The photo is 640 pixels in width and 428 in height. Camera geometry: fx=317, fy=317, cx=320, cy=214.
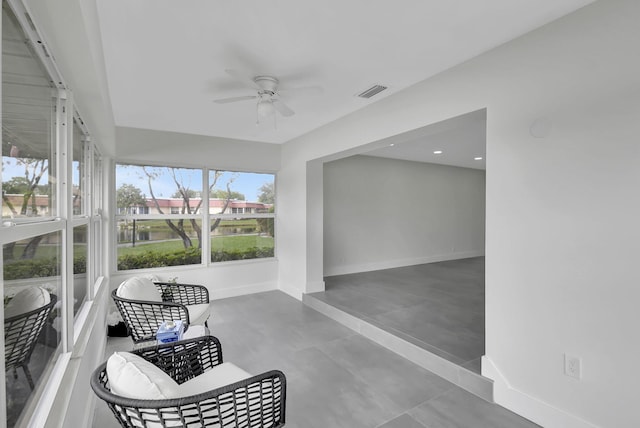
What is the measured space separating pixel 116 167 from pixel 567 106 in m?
5.06

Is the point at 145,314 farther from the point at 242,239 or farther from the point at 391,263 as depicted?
the point at 391,263

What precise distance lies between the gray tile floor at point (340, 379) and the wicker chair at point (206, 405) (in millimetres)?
791

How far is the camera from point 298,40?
223cm

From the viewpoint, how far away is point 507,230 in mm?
2289

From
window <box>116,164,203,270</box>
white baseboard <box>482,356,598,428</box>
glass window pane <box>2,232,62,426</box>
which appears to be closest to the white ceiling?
glass window pane <box>2,232,62,426</box>

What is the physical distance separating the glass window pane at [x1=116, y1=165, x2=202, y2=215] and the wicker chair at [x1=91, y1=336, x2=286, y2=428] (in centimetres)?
331

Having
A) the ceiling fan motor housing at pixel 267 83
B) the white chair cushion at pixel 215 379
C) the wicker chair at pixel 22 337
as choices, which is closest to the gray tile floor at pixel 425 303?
the white chair cushion at pixel 215 379

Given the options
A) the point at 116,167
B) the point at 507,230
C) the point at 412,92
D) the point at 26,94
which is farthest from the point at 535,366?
the point at 116,167

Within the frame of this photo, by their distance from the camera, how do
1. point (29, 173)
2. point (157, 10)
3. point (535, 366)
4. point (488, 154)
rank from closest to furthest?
1. point (29, 173)
2. point (157, 10)
3. point (535, 366)
4. point (488, 154)

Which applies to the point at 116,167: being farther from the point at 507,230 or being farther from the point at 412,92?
the point at 507,230

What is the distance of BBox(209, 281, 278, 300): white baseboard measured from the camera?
16.7 ft

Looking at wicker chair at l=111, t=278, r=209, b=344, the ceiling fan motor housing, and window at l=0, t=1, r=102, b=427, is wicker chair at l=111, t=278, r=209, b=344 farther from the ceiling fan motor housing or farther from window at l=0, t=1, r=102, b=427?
the ceiling fan motor housing

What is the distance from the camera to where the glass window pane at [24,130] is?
1131 millimetres

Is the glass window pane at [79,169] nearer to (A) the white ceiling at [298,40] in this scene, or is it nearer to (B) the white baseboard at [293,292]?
(A) the white ceiling at [298,40]
